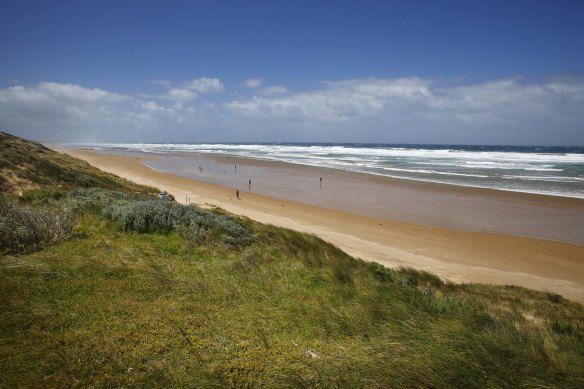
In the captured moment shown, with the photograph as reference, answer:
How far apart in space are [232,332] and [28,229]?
466cm

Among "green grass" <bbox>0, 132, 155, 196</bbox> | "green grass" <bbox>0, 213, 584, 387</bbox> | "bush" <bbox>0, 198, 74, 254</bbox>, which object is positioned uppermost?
"green grass" <bbox>0, 132, 155, 196</bbox>

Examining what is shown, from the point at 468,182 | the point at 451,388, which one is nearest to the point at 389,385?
the point at 451,388

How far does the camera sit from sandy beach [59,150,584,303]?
12766mm

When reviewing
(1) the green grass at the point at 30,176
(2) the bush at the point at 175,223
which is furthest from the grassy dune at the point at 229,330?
(1) the green grass at the point at 30,176

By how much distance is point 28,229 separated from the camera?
5910 mm

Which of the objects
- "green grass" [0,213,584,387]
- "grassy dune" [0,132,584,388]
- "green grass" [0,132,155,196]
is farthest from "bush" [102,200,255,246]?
"green grass" [0,132,155,196]

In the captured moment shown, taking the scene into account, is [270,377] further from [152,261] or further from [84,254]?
[84,254]

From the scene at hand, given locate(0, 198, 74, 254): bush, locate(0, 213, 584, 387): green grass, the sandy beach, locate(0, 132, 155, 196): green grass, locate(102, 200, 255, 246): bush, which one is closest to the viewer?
locate(0, 213, 584, 387): green grass

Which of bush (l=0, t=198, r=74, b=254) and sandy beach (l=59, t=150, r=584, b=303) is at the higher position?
bush (l=0, t=198, r=74, b=254)

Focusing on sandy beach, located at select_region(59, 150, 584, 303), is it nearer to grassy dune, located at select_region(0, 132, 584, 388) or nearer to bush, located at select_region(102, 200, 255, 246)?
bush, located at select_region(102, 200, 255, 246)

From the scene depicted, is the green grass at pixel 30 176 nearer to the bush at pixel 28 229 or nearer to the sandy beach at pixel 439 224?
the bush at pixel 28 229

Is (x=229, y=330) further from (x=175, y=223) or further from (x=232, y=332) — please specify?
(x=175, y=223)

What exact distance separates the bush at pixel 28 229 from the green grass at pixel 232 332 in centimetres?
36

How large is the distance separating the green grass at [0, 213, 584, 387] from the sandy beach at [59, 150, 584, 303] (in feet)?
26.6
